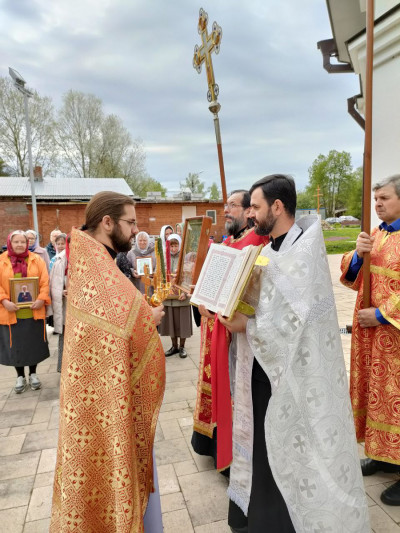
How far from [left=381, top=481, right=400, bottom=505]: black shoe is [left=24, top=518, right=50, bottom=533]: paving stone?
2292mm

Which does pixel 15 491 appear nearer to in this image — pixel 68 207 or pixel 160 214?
pixel 68 207

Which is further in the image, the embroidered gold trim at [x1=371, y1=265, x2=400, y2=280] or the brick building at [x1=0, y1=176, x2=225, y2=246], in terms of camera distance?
the brick building at [x1=0, y1=176, x2=225, y2=246]

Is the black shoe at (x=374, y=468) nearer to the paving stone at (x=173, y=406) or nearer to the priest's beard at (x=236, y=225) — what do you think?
the paving stone at (x=173, y=406)

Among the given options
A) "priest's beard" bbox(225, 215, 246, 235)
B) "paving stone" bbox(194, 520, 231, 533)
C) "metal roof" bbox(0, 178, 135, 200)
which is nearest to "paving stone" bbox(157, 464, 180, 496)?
"paving stone" bbox(194, 520, 231, 533)

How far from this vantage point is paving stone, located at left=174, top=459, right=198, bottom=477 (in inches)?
116

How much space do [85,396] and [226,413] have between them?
94 cm

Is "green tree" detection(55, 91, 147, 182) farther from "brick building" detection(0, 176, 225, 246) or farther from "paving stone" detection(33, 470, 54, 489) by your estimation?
"paving stone" detection(33, 470, 54, 489)

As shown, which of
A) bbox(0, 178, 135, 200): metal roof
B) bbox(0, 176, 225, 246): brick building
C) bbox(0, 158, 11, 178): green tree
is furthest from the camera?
bbox(0, 158, 11, 178): green tree

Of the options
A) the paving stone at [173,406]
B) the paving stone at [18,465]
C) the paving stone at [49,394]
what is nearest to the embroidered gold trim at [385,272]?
the paving stone at [173,406]

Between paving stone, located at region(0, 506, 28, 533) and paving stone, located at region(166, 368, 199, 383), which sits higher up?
paving stone, located at region(0, 506, 28, 533)

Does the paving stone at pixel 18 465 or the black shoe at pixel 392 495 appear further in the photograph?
the paving stone at pixel 18 465

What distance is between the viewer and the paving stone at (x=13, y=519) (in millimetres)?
2443

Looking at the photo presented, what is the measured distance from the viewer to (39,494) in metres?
2.77

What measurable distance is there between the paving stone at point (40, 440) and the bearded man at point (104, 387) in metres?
1.87
